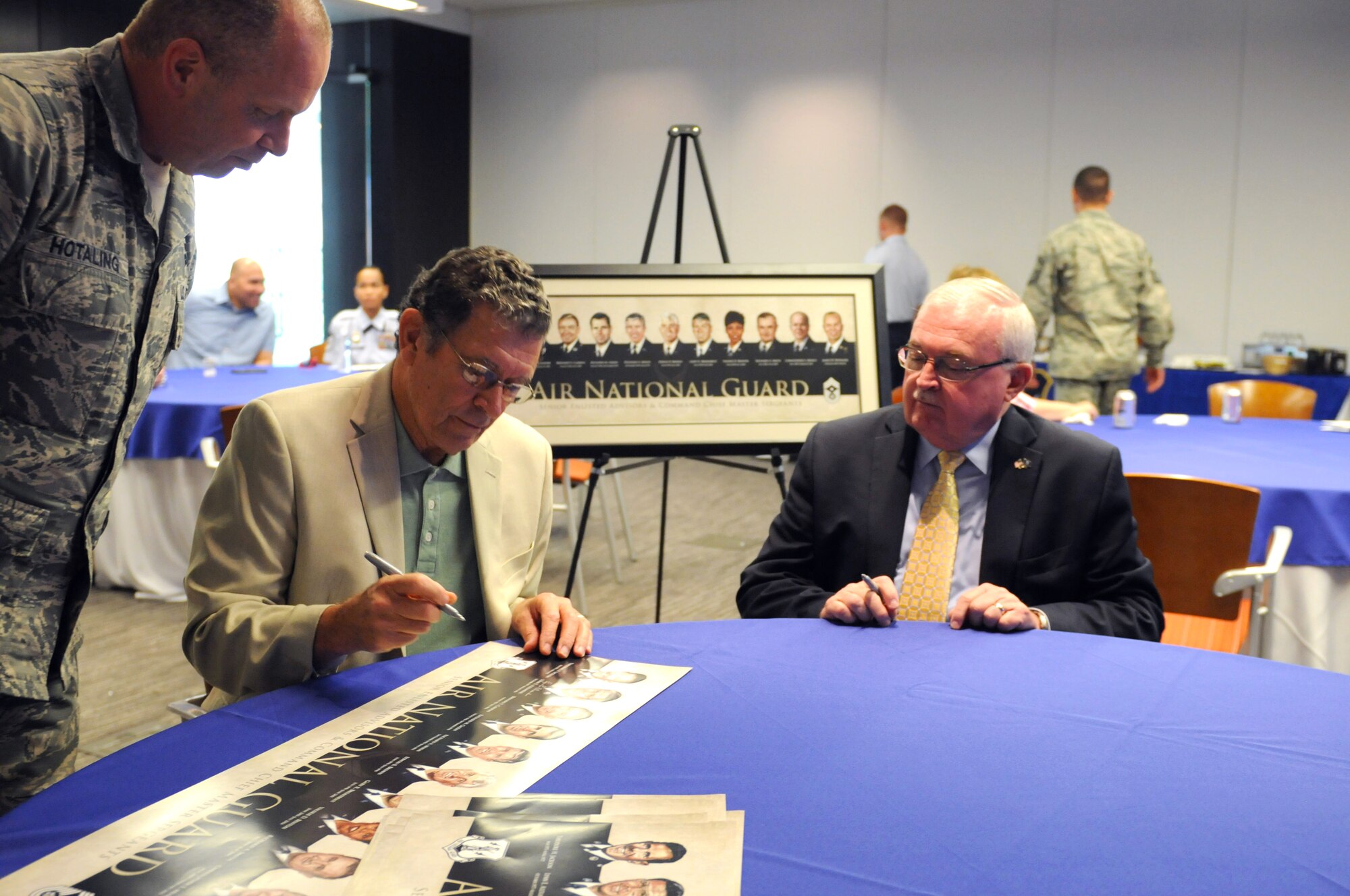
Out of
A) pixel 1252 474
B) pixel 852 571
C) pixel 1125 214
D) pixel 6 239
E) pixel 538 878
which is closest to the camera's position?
pixel 538 878

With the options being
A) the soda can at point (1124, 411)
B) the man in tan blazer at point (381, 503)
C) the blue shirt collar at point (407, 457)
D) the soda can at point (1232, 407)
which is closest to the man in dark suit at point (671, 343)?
the man in tan blazer at point (381, 503)

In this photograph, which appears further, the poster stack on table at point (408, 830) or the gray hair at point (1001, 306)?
the gray hair at point (1001, 306)

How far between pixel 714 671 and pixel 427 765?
0.45 meters

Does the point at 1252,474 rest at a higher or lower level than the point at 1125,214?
lower

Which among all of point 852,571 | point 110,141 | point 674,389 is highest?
point 110,141

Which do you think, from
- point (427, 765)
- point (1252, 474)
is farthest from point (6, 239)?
point (1252, 474)

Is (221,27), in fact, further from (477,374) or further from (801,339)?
(801,339)

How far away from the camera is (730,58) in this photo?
32.4 ft

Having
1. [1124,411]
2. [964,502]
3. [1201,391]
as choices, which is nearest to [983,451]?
[964,502]

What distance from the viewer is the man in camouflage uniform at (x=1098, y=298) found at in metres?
6.02

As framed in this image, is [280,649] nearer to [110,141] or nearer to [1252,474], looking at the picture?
[110,141]

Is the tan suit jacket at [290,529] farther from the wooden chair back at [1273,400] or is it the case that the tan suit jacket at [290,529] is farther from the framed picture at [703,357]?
A: the wooden chair back at [1273,400]

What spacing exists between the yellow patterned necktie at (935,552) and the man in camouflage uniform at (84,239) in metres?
1.32

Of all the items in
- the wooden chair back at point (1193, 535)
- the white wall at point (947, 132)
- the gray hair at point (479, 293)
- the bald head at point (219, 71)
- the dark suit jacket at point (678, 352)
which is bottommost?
the wooden chair back at point (1193, 535)
